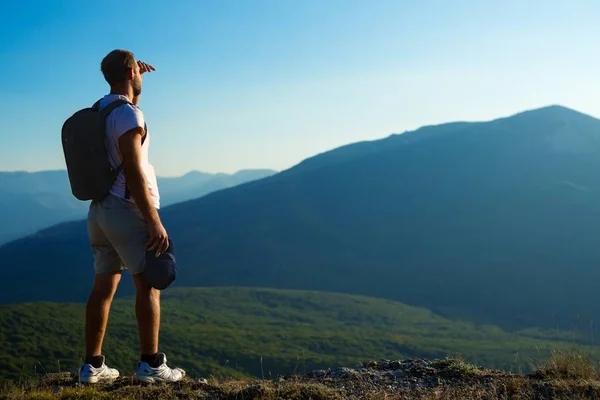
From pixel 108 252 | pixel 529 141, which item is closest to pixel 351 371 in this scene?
pixel 108 252

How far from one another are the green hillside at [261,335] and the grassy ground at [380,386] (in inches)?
1646

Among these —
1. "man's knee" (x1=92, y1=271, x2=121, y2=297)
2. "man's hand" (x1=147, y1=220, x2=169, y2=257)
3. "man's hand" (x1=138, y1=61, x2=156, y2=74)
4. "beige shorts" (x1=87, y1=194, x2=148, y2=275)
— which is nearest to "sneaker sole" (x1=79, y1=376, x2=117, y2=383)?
"man's knee" (x1=92, y1=271, x2=121, y2=297)

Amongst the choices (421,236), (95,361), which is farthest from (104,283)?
(421,236)

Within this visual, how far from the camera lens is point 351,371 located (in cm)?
542

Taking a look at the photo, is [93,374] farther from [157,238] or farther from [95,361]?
[157,238]

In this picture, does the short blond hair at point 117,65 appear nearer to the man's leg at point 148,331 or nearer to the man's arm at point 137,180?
the man's arm at point 137,180

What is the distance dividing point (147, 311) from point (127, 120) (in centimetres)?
149

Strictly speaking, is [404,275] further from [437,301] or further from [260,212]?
[260,212]

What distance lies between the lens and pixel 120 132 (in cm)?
421

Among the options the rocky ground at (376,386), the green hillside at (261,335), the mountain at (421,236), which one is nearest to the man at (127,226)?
the rocky ground at (376,386)

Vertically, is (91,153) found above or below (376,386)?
above

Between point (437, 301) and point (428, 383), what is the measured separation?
122 meters

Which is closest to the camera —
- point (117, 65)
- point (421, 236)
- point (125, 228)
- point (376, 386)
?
point (125, 228)

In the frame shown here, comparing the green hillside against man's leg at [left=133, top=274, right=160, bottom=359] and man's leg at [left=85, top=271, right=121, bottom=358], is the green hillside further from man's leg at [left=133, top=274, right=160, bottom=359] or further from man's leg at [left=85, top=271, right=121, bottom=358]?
man's leg at [left=133, top=274, right=160, bottom=359]
